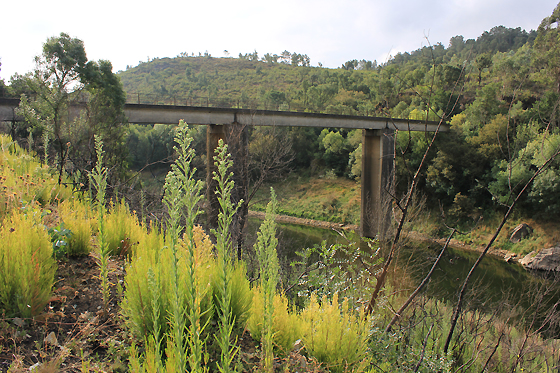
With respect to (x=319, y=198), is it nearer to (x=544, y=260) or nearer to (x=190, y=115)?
(x=544, y=260)

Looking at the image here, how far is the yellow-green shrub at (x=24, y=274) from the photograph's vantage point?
290cm

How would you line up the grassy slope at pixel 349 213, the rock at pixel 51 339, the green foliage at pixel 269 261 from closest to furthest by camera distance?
the green foliage at pixel 269 261, the rock at pixel 51 339, the grassy slope at pixel 349 213

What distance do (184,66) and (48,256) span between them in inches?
5414

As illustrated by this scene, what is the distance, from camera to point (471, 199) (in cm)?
3078

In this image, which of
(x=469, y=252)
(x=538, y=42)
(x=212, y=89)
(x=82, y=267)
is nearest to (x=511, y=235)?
(x=469, y=252)

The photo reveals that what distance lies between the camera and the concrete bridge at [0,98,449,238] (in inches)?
759

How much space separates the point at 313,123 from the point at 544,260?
18.7 m

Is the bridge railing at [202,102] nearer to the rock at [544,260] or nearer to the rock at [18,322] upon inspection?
the rock at [544,260]

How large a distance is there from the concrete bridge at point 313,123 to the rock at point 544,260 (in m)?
9.64

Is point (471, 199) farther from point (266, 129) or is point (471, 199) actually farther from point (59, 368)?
point (59, 368)

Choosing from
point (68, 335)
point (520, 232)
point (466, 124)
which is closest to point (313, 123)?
point (466, 124)

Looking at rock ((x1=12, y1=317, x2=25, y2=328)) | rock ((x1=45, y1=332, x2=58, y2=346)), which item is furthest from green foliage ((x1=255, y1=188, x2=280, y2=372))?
rock ((x1=12, y1=317, x2=25, y2=328))

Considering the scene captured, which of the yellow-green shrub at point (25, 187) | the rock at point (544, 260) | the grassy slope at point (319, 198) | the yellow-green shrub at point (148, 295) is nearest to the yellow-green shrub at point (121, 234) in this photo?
the yellow-green shrub at point (25, 187)

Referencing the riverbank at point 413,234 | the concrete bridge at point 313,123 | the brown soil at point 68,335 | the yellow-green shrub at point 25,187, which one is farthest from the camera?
→ the riverbank at point 413,234
